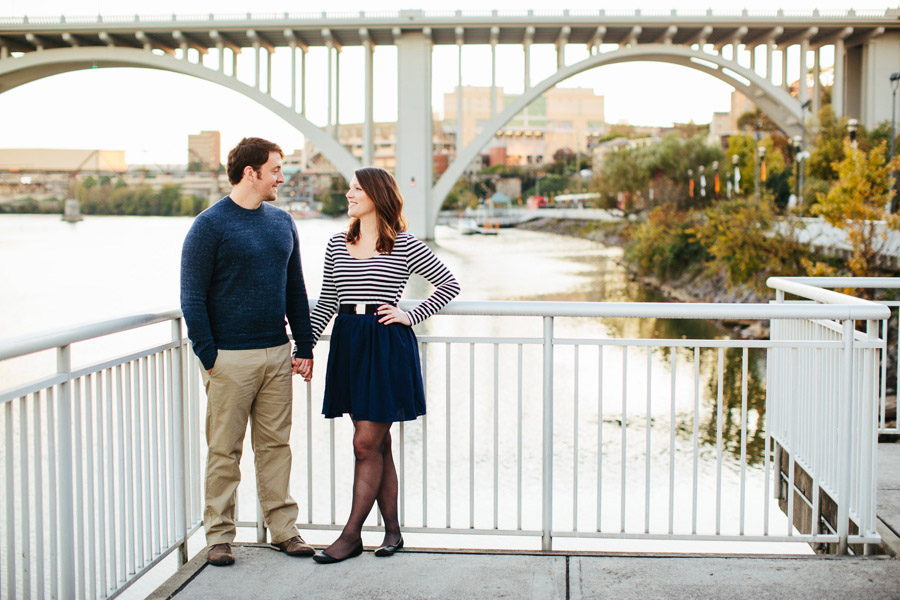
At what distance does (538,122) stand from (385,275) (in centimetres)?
13204

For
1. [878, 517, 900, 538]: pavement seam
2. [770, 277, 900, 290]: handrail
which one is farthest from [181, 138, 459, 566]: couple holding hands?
[770, 277, 900, 290]: handrail

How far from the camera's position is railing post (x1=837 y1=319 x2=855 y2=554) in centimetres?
287

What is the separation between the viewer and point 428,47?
30188 millimetres

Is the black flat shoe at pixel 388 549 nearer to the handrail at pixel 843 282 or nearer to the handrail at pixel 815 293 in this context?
the handrail at pixel 815 293

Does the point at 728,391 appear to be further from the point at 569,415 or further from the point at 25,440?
the point at 25,440

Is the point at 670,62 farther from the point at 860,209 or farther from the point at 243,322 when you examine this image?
the point at 243,322

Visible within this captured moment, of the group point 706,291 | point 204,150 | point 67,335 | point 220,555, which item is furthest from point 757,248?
point 204,150

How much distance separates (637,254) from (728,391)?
516 inches

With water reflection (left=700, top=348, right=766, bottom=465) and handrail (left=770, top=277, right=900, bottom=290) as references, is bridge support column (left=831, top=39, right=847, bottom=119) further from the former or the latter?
handrail (left=770, top=277, right=900, bottom=290)

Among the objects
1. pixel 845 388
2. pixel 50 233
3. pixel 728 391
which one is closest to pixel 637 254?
pixel 728 391

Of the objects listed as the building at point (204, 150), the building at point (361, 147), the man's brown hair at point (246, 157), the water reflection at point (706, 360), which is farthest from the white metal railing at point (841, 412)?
the building at point (204, 150)

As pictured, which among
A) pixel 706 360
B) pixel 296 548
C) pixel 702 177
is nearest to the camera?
pixel 296 548

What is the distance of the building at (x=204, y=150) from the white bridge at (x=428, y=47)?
14.4ft

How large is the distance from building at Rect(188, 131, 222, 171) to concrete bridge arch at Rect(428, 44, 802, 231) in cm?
993
